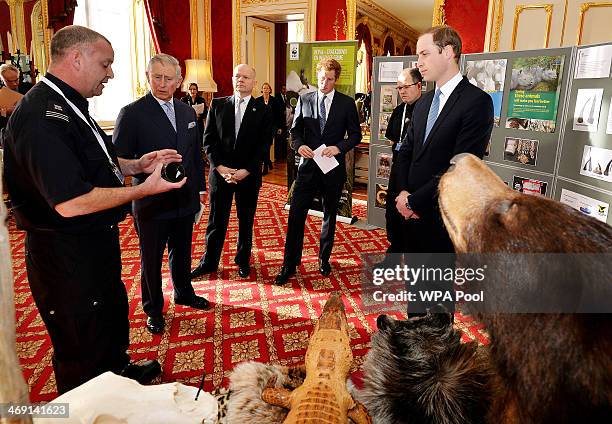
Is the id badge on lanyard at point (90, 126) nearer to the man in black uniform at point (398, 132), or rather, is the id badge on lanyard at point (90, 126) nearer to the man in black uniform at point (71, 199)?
the man in black uniform at point (71, 199)

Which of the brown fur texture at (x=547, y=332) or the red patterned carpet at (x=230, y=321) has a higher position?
the brown fur texture at (x=547, y=332)

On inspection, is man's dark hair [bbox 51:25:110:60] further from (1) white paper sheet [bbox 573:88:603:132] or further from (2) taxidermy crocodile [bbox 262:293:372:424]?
(1) white paper sheet [bbox 573:88:603:132]

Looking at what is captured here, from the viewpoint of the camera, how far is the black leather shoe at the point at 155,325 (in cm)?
289

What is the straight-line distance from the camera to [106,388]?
2.53 ft

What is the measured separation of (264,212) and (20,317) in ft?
11.6

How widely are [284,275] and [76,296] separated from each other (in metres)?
2.21

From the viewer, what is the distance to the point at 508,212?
0.82 meters

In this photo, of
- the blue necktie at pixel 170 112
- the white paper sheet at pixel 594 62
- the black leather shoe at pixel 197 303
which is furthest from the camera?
the black leather shoe at pixel 197 303

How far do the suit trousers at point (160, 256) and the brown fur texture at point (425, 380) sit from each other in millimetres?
2194

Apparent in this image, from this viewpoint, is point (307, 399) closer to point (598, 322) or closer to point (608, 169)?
point (598, 322)

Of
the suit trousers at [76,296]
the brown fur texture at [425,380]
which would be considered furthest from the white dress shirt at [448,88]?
the suit trousers at [76,296]

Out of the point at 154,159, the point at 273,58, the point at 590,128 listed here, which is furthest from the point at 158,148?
the point at 273,58

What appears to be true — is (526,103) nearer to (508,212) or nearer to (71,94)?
(508,212)

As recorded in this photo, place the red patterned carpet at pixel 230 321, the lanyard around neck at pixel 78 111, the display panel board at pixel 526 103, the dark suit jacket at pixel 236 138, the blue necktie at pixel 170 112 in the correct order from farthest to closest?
1. the dark suit jacket at pixel 236 138
2. the display panel board at pixel 526 103
3. the blue necktie at pixel 170 112
4. the red patterned carpet at pixel 230 321
5. the lanyard around neck at pixel 78 111
